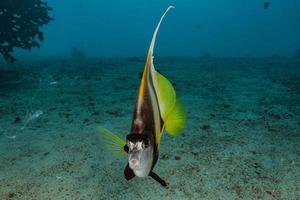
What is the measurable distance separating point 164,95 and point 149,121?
121 millimetres

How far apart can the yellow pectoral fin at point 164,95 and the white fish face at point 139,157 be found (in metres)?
0.17

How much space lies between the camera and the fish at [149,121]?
812mm

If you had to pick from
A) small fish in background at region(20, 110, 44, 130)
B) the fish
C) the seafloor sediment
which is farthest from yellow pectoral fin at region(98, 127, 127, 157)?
small fish in background at region(20, 110, 44, 130)

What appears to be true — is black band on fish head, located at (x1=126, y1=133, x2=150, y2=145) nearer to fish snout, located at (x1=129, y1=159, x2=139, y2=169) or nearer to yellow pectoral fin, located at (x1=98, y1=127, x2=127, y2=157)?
fish snout, located at (x1=129, y1=159, x2=139, y2=169)

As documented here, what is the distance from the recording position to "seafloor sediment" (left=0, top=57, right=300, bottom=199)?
3.55 meters

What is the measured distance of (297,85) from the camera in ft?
30.7

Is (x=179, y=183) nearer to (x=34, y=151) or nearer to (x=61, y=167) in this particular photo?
(x=61, y=167)

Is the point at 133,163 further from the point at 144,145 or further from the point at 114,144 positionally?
the point at 114,144

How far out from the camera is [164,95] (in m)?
0.93

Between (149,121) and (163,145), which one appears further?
(163,145)

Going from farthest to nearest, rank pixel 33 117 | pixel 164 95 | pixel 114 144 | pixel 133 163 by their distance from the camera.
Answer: pixel 33 117, pixel 114 144, pixel 164 95, pixel 133 163

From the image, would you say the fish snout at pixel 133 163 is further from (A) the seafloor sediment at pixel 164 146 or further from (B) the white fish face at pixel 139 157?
(A) the seafloor sediment at pixel 164 146

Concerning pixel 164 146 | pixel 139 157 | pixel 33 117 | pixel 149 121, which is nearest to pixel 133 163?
pixel 139 157

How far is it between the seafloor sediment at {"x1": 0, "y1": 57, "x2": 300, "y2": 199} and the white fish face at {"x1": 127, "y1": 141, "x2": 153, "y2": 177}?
7.09 feet
